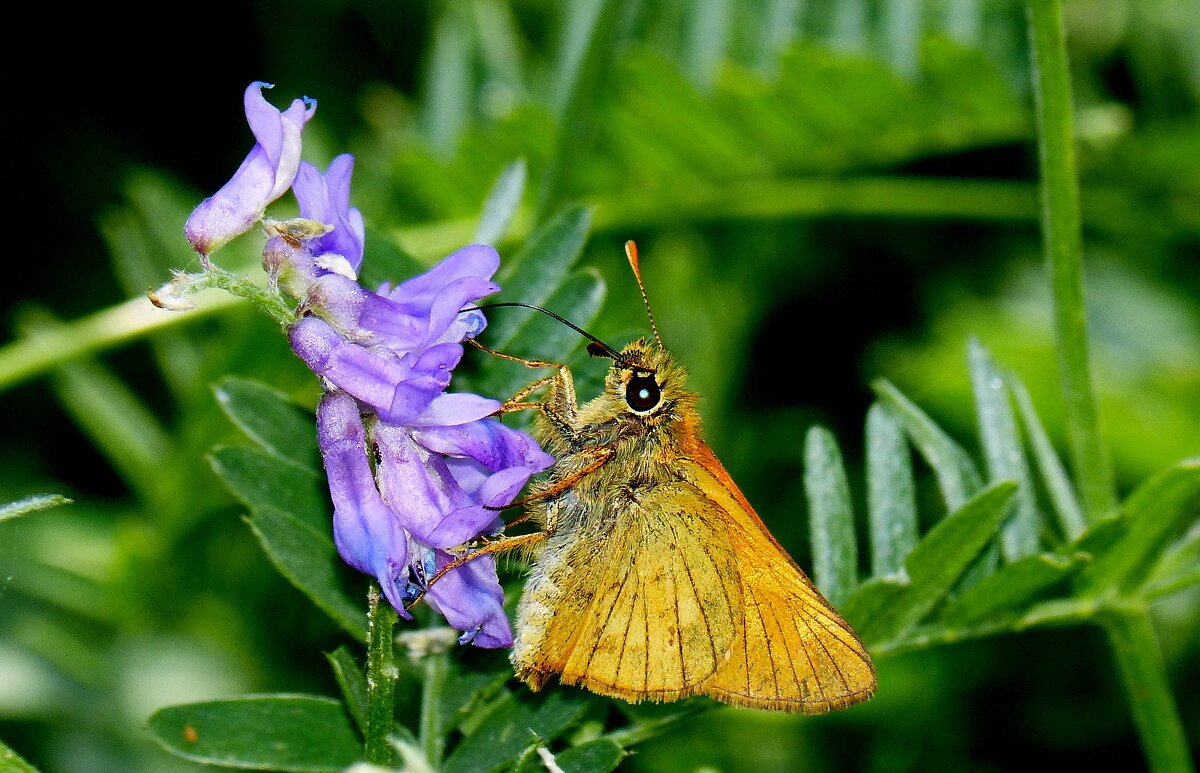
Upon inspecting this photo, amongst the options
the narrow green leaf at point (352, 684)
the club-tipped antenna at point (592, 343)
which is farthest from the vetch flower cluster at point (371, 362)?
the club-tipped antenna at point (592, 343)

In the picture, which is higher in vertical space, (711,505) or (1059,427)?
(1059,427)

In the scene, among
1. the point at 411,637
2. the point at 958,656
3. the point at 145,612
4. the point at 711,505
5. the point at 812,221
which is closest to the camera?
the point at 411,637

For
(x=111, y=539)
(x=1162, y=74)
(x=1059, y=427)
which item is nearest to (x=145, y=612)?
(x=111, y=539)

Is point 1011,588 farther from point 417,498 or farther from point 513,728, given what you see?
point 417,498

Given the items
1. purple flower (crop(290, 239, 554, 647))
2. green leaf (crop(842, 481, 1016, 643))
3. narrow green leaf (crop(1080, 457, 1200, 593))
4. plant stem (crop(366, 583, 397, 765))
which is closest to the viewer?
plant stem (crop(366, 583, 397, 765))

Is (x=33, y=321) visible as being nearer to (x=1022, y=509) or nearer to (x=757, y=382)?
(x=757, y=382)

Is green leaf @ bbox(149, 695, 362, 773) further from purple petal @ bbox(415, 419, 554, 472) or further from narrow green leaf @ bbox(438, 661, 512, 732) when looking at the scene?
purple petal @ bbox(415, 419, 554, 472)

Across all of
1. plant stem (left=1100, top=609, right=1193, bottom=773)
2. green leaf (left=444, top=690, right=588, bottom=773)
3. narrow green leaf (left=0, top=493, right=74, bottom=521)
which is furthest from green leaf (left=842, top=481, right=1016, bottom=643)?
narrow green leaf (left=0, top=493, right=74, bottom=521)
